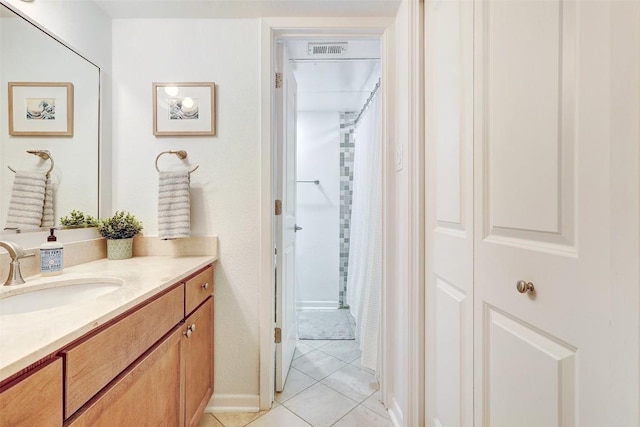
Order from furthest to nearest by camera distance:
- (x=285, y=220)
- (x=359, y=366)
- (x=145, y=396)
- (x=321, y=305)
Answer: (x=321, y=305)
(x=359, y=366)
(x=285, y=220)
(x=145, y=396)

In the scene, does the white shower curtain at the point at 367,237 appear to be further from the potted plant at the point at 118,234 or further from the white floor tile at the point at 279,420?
the potted plant at the point at 118,234

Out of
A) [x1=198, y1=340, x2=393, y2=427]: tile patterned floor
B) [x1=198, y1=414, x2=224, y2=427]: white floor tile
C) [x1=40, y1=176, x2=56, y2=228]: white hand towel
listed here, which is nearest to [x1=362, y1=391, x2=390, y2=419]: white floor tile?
[x1=198, y1=340, x2=393, y2=427]: tile patterned floor

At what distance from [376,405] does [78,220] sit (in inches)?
70.6

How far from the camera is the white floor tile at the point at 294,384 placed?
162 centimetres

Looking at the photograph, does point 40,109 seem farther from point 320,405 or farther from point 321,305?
point 321,305

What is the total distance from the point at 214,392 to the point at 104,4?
209 cm

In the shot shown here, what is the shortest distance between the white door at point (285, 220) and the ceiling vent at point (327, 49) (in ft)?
0.67

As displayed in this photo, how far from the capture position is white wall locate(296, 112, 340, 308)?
9.87 feet

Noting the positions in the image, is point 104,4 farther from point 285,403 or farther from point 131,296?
point 285,403

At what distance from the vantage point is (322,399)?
1.61 metres

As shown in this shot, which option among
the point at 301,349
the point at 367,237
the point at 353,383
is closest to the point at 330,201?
the point at 367,237

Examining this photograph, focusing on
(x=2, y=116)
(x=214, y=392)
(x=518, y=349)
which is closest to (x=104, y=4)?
(x=2, y=116)

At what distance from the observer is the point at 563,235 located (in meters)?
0.59

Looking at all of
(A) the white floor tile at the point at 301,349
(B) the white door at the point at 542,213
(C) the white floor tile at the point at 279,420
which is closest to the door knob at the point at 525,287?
(B) the white door at the point at 542,213
